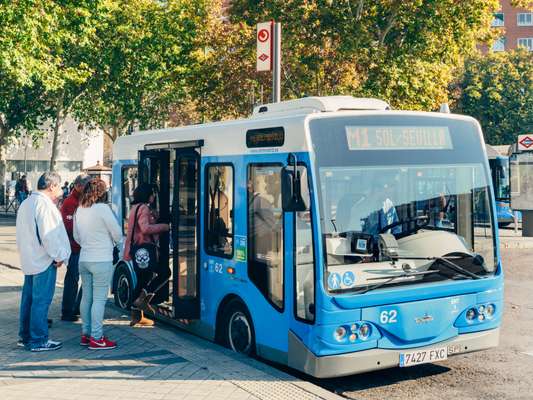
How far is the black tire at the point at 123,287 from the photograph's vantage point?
9.98 m

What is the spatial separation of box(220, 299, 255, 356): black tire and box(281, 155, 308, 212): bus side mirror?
65.5 inches

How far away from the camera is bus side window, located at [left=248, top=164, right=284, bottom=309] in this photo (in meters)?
6.88

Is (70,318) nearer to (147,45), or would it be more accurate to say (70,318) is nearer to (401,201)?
(401,201)

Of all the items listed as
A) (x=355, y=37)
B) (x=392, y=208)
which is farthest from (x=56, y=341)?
(x=355, y=37)

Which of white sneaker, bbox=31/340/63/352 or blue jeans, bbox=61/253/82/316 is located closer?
white sneaker, bbox=31/340/63/352

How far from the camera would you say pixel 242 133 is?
24.9 feet

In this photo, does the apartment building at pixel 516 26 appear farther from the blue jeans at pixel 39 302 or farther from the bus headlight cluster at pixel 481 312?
the blue jeans at pixel 39 302

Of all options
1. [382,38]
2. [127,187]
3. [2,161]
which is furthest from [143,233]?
[2,161]

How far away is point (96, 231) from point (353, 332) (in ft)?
9.52

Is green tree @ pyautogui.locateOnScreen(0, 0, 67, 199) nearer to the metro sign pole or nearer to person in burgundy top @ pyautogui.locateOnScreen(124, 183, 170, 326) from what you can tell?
the metro sign pole

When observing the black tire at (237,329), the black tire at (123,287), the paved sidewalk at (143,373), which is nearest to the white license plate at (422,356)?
the paved sidewalk at (143,373)

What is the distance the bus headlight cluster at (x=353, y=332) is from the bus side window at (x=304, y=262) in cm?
26

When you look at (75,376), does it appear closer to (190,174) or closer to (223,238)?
(223,238)

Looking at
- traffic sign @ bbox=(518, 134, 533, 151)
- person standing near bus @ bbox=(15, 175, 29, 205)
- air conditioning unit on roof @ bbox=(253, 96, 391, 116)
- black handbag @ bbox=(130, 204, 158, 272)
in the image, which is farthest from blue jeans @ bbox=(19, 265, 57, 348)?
person standing near bus @ bbox=(15, 175, 29, 205)
